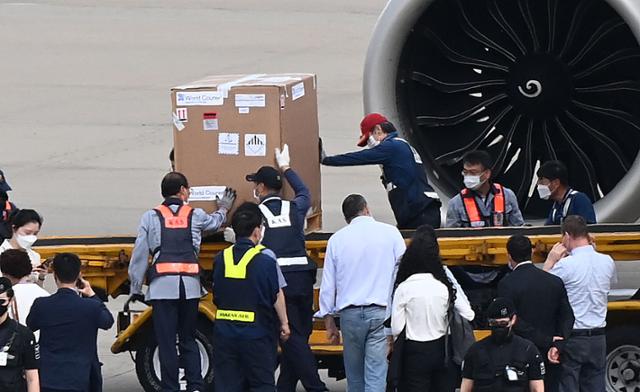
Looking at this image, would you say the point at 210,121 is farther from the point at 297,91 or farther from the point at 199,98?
the point at 297,91

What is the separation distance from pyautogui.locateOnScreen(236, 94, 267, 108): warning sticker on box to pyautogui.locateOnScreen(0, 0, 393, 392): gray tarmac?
2000mm

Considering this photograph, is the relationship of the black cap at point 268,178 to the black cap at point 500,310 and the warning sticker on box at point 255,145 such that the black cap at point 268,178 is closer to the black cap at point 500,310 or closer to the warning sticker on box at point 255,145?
the warning sticker on box at point 255,145

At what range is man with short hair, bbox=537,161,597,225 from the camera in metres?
10.2

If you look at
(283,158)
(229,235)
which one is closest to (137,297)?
(229,235)

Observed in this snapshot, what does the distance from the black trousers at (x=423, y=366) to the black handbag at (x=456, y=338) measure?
6 cm

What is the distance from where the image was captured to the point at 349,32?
72.9 feet

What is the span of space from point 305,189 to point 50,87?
33.6ft

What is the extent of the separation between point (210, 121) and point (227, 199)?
1.66 ft

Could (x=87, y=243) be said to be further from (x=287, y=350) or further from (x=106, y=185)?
(x=106, y=185)

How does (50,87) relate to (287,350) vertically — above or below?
above

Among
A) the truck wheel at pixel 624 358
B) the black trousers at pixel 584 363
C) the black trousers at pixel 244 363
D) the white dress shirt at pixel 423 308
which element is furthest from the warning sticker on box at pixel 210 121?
the truck wheel at pixel 624 358

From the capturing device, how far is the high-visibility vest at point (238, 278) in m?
9.20

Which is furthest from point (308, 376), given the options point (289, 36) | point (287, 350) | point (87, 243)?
point (289, 36)

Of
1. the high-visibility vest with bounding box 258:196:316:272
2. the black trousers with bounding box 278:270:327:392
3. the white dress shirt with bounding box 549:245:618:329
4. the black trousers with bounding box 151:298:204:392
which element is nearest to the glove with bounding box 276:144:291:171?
the high-visibility vest with bounding box 258:196:316:272
